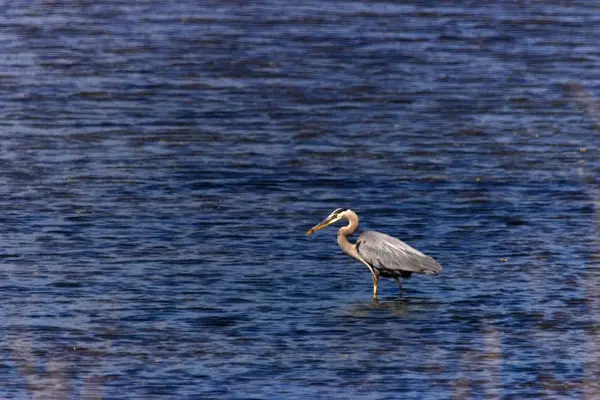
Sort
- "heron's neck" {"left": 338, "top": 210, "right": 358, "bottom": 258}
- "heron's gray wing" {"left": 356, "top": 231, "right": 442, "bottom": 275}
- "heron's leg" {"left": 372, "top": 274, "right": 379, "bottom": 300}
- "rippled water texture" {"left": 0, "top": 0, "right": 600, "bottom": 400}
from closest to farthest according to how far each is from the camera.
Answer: "rippled water texture" {"left": 0, "top": 0, "right": 600, "bottom": 400}, "heron's gray wing" {"left": 356, "top": 231, "right": 442, "bottom": 275}, "heron's leg" {"left": 372, "top": 274, "right": 379, "bottom": 300}, "heron's neck" {"left": 338, "top": 210, "right": 358, "bottom": 258}

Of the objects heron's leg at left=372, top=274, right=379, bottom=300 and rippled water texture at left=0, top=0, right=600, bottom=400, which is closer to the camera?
rippled water texture at left=0, top=0, right=600, bottom=400

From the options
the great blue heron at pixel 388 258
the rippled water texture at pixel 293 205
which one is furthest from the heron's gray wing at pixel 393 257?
the rippled water texture at pixel 293 205

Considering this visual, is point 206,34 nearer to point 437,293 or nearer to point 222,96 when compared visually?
point 222,96

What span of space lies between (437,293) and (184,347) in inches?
127

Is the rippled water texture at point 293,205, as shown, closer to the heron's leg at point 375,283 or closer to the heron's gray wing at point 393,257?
the heron's leg at point 375,283

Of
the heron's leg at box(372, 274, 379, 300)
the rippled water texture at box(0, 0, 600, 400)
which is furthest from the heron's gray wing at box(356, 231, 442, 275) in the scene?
the rippled water texture at box(0, 0, 600, 400)

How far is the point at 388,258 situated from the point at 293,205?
418 centimetres

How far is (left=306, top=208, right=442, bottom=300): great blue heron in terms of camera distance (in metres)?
15.4

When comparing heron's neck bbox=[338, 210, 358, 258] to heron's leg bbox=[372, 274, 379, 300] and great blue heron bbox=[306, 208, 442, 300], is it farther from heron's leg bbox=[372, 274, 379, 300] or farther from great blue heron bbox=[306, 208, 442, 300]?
heron's leg bbox=[372, 274, 379, 300]

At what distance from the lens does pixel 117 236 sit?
703 inches

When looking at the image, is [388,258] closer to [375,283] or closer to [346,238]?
[375,283]

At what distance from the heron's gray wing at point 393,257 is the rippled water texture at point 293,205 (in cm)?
33

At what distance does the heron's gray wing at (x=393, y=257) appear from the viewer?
50.6ft

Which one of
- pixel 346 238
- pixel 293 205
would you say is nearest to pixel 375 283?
pixel 346 238
